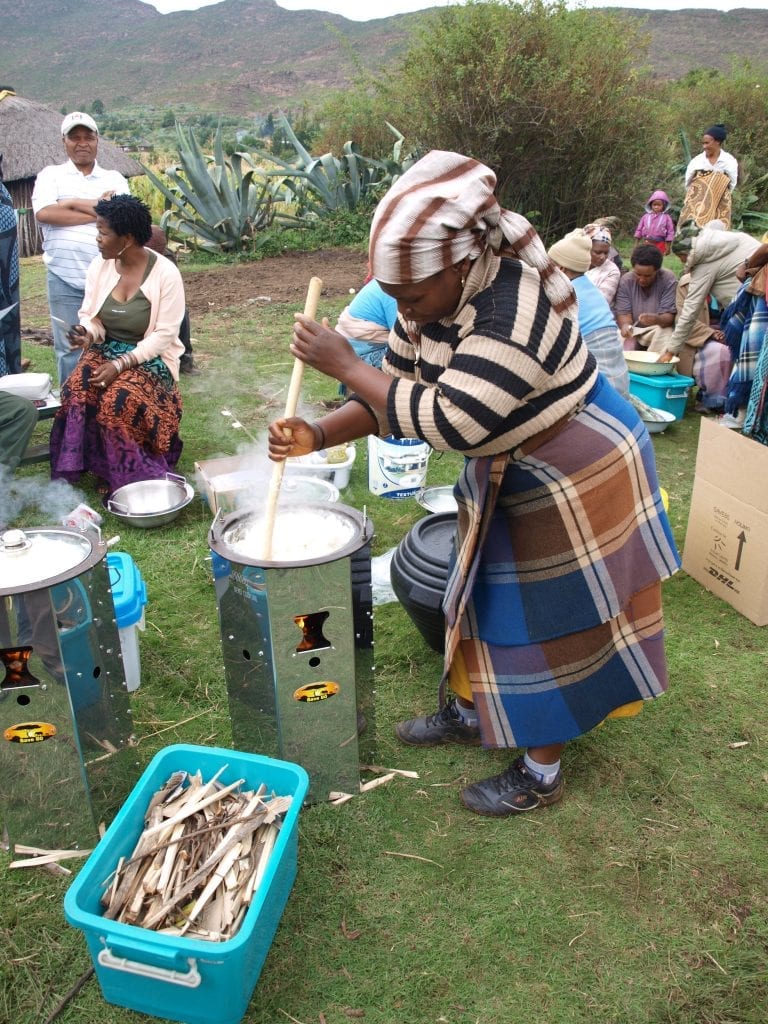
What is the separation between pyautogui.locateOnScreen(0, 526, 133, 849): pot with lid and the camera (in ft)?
6.00

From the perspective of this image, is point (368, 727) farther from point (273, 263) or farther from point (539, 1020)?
point (273, 263)

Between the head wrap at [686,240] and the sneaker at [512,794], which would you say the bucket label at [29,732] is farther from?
the head wrap at [686,240]

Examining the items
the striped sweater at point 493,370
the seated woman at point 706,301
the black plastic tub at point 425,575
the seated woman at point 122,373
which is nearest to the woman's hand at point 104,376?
the seated woman at point 122,373

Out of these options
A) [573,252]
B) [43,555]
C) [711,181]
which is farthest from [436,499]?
[711,181]

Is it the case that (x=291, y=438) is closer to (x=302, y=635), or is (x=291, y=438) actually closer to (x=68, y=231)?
(x=302, y=635)

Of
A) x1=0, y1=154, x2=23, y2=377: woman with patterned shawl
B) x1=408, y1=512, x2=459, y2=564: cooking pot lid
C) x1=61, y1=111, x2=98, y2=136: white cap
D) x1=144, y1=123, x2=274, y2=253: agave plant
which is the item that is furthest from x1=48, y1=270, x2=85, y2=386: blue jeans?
x1=144, y1=123, x2=274, y2=253: agave plant

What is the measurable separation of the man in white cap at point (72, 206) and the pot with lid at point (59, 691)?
124 inches

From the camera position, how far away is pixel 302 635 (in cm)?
203

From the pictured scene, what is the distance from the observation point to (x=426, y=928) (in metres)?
1.95

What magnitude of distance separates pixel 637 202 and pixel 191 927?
42.6 ft

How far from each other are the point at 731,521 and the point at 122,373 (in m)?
3.21

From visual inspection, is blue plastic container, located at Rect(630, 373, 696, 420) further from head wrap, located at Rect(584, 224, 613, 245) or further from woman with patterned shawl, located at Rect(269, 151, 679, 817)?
woman with patterned shawl, located at Rect(269, 151, 679, 817)

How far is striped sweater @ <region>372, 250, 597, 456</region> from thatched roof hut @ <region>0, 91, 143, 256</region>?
11785 mm

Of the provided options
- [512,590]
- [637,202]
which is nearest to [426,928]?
[512,590]
